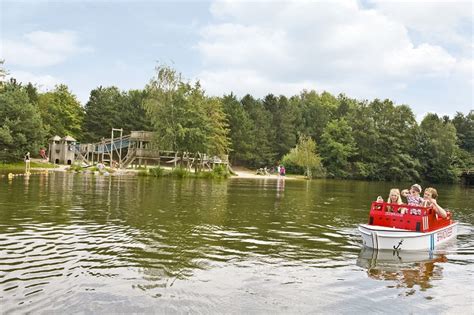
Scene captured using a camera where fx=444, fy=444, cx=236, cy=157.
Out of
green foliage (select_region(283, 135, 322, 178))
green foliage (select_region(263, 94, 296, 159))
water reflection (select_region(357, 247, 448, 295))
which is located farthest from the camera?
green foliage (select_region(263, 94, 296, 159))

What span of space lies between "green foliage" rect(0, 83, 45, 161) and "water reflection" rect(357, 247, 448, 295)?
151 ft

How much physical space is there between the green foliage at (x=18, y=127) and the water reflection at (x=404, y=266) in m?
46.1

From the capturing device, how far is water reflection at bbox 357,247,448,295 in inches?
372

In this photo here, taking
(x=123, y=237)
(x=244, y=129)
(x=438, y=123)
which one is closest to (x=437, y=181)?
(x=438, y=123)

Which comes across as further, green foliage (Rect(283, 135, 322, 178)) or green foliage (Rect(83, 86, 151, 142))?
green foliage (Rect(83, 86, 151, 142))

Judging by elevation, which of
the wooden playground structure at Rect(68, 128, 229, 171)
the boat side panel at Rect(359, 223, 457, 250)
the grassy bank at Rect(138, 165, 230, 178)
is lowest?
the boat side panel at Rect(359, 223, 457, 250)

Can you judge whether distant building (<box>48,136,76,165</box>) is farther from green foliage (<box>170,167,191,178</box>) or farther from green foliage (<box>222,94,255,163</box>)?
green foliage (<box>222,94,255,163</box>)

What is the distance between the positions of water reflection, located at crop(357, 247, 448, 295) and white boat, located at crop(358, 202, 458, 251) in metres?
0.25

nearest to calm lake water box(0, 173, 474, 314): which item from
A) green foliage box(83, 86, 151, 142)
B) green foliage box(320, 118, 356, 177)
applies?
green foliage box(320, 118, 356, 177)

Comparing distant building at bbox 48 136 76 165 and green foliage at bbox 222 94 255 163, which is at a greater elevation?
green foliage at bbox 222 94 255 163

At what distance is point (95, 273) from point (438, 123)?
298 feet

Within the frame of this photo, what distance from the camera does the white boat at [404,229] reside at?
40.4ft

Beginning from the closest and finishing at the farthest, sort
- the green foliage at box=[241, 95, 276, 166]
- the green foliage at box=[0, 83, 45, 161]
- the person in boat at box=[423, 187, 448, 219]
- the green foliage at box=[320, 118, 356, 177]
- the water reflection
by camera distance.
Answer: the water reflection → the person in boat at box=[423, 187, 448, 219] → the green foliage at box=[0, 83, 45, 161] → the green foliage at box=[241, 95, 276, 166] → the green foliage at box=[320, 118, 356, 177]

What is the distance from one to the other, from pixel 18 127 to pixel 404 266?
1914 inches
